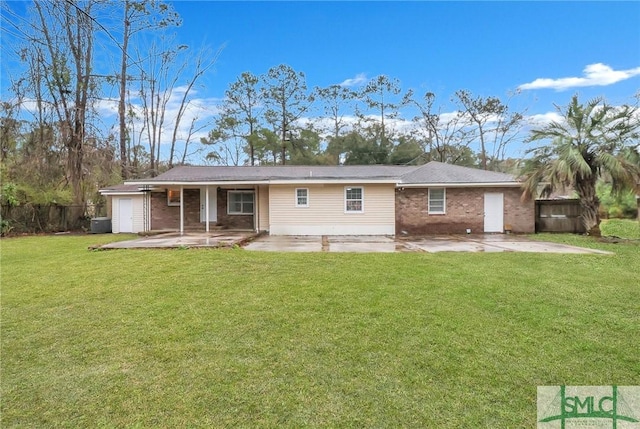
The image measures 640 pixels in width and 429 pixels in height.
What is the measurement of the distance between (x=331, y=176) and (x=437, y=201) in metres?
4.95

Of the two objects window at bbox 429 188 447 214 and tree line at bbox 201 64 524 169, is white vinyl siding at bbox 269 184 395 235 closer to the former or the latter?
window at bbox 429 188 447 214

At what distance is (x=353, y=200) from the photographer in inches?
553

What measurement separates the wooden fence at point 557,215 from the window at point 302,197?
34.1 feet

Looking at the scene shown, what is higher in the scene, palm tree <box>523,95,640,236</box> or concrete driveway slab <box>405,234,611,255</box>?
palm tree <box>523,95,640,236</box>

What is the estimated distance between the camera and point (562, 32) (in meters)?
14.7

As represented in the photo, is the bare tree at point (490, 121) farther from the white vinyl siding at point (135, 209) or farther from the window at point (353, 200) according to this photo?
the white vinyl siding at point (135, 209)

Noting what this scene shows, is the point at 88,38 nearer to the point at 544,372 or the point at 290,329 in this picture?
the point at 290,329

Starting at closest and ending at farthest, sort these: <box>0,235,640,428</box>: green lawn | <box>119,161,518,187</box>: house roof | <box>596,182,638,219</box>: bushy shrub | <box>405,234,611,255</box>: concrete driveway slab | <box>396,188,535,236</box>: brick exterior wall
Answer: <box>0,235,640,428</box>: green lawn → <box>405,234,611,255</box>: concrete driveway slab → <box>119,161,518,187</box>: house roof → <box>396,188,535,236</box>: brick exterior wall → <box>596,182,638,219</box>: bushy shrub

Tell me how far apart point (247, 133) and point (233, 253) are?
20648 millimetres

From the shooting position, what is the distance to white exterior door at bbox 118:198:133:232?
1642cm

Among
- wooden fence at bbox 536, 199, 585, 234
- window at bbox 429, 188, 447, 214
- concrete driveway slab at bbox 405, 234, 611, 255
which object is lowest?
concrete driveway slab at bbox 405, 234, 611, 255

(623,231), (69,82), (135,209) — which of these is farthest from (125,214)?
(623,231)

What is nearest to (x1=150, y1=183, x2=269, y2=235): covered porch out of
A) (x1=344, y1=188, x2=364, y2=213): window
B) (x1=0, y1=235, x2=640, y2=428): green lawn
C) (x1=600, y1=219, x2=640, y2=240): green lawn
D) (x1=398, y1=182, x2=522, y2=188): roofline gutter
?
(x1=344, y1=188, x2=364, y2=213): window

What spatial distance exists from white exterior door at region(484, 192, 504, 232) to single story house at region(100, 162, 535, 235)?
1.8 inches
